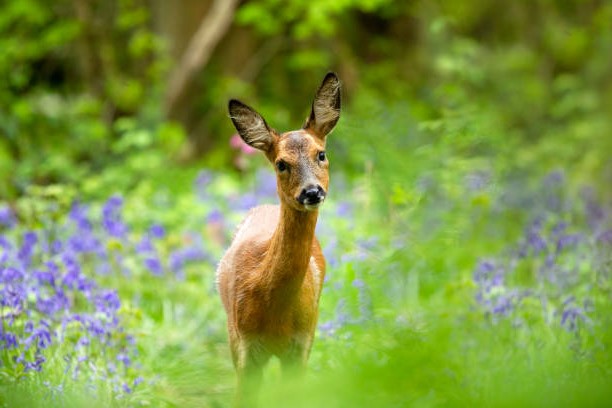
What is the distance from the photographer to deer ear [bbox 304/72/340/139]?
14.1 ft

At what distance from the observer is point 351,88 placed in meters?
12.4

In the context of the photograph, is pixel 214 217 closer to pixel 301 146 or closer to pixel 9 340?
pixel 9 340

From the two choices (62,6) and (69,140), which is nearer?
(69,140)

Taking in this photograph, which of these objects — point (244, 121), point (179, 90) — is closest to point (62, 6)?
point (179, 90)

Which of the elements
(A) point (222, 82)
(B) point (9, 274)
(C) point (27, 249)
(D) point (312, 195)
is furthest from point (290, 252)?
(A) point (222, 82)

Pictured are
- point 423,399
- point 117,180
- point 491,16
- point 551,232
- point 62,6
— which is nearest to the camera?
point 423,399

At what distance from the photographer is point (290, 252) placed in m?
4.19

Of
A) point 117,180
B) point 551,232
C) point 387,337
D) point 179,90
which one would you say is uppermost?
point 179,90

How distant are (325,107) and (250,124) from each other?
1.21 feet

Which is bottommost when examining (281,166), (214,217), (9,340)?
(9,340)

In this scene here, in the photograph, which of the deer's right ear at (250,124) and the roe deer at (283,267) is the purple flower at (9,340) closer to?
the roe deer at (283,267)

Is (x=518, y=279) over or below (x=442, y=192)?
below

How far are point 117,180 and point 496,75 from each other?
37.3ft

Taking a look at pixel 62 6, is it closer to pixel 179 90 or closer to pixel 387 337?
pixel 179 90
